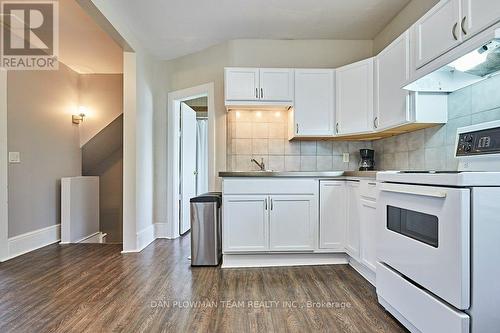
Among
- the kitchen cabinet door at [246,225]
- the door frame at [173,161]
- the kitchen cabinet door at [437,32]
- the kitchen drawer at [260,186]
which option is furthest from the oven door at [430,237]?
the door frame at [173,161]

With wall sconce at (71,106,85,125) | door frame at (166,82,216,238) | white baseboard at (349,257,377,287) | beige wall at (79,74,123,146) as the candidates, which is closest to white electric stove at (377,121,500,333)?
white baseboard at (349,257,377,287)

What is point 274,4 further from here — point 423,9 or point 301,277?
point 301,277

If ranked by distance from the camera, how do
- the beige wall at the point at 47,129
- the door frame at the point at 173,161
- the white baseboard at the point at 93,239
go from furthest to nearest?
the white baseboard at the point at 93,239, the door frame at the point at 173,161, the beige wall at the point at 47,129

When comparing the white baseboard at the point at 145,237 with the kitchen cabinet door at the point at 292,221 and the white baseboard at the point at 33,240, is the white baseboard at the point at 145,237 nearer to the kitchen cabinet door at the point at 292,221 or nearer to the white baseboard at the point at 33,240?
the white baseboard at the point at 33,240

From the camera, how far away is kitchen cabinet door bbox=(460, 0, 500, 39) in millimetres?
1419

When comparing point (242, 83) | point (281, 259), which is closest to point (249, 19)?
point (242, 83)

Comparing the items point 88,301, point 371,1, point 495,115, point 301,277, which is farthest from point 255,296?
point 371,1

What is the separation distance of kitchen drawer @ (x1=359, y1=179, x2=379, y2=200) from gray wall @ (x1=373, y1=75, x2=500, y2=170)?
516 mm

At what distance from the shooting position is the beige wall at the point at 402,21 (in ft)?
8.34

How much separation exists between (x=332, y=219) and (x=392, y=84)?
1.35 metres

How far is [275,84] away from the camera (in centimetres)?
319

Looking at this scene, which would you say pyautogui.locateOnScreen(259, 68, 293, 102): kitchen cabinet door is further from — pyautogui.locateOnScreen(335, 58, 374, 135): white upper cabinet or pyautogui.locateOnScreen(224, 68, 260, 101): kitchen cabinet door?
pyautogui.locateOnScreen(335, 58, 374, 135): white upper cabinet

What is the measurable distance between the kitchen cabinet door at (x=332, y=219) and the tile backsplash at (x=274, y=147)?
0.71 metres

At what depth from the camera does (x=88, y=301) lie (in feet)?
6.97
